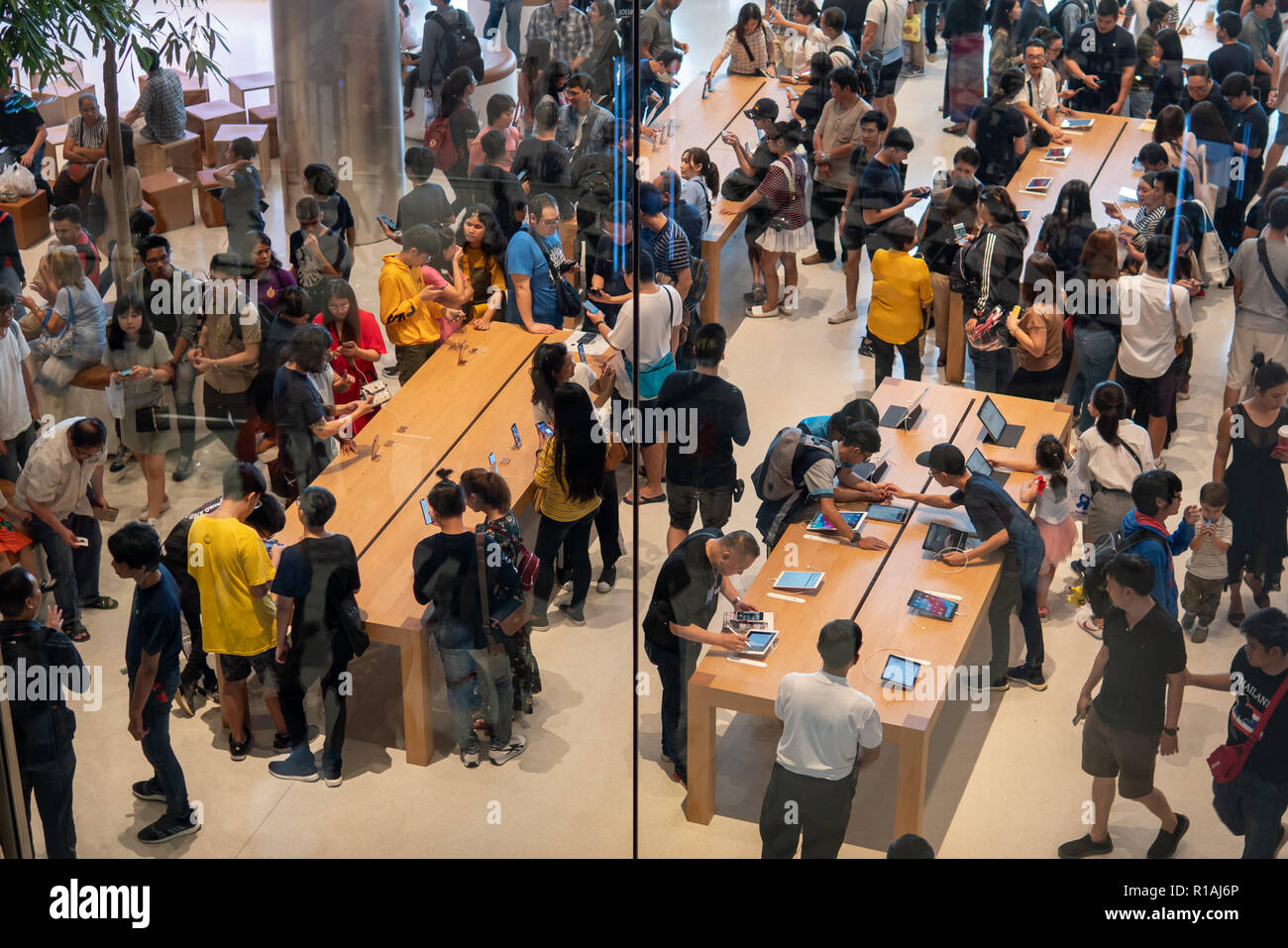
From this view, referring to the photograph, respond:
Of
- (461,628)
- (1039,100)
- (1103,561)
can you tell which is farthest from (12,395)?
(1039,100)

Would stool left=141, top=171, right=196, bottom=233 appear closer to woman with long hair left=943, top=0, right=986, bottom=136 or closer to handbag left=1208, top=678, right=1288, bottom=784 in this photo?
handbag left=1208, top=678, right=1288, bottom=784

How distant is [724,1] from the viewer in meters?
8.52

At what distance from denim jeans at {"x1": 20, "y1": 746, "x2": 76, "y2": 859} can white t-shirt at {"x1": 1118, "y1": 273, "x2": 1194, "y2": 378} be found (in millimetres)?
4729

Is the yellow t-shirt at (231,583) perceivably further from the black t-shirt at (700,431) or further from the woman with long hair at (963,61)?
the woman with long hair at (963,61)

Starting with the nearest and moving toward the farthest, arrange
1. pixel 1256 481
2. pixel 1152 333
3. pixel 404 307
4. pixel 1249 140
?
pixel 1256 481, pixel 404 307, pixel 1249 140, pixel 1152 333

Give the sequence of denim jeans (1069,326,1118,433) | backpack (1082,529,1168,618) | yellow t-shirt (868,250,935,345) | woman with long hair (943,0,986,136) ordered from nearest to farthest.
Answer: backpack (1082,529,1168,618) → denim jeans (1069,326,1118,433) → yellow t-shirt (868,250,935,345) → woman with long hair (943,0,986,136)

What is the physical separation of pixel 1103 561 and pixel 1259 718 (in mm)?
785

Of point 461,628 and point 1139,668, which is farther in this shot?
point 461,628

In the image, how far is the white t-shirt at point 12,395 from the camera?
5738 millimetres

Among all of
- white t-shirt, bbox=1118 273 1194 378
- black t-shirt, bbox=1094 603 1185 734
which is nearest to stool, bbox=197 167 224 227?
black t-shirt, bbox=1094 603 1185 734

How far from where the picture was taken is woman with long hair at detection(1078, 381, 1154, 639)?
5.82 metres

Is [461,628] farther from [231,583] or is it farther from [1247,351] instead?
[1247,351]

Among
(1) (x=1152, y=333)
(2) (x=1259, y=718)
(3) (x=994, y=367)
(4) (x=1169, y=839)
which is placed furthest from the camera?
(3) (x=994, y=367)

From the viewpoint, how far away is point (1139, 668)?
5.25m
